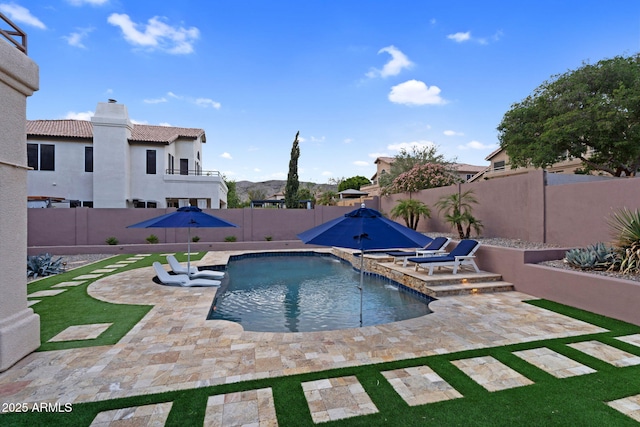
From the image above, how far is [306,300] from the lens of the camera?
28.2ft

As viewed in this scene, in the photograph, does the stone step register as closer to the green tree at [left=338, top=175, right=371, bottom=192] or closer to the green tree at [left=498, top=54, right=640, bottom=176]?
the green tree at [left=498, top=54, right=640, bottom=176]

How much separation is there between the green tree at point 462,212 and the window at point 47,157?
2548 cm

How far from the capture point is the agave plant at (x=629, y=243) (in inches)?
250

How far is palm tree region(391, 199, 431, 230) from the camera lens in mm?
16547

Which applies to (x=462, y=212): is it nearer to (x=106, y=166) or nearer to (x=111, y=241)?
(x=111, y=241)

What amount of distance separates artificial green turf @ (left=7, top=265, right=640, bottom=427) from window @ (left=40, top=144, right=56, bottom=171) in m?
24.8

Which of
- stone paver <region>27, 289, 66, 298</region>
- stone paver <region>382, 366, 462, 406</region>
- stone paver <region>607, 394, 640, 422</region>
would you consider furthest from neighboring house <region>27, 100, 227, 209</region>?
stone paver <region>607, 394, 640, 422</region>

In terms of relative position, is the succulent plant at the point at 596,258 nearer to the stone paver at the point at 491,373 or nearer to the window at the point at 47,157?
the stone paver at the point at 491,373

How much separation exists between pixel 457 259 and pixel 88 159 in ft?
81.6

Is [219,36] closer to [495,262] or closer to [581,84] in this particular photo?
[495,262]

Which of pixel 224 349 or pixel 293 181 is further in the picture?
pixel 293 181

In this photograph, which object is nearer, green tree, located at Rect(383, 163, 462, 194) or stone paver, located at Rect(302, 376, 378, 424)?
stone paver, located at Rect(302, 376, 378, 424)

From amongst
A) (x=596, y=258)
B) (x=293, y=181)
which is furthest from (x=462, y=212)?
(x=293, y=181)

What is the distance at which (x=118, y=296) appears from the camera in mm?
7543
